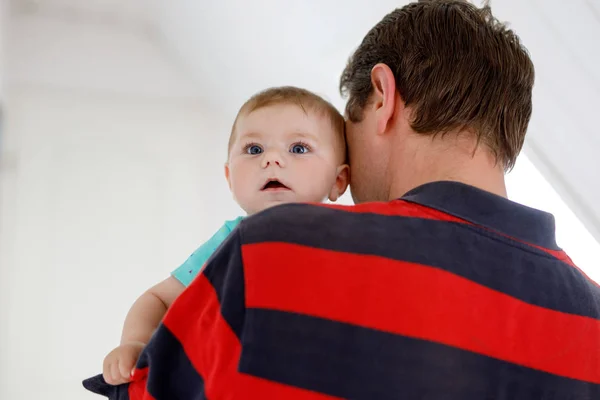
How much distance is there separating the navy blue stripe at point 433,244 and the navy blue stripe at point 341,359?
0.28 ft

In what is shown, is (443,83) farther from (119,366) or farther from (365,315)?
(119,366)

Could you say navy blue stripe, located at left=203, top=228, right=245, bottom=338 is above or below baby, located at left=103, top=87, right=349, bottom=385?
below

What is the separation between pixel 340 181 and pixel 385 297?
24.2 inches

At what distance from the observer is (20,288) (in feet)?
11.6

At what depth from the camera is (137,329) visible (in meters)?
1.20

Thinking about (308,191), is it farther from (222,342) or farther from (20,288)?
(20,288)

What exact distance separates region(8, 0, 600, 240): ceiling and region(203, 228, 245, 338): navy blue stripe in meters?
1.09

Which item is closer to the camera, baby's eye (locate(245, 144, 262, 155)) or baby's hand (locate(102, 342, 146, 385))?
baby's hand (locate(102, 342, 146, 385))

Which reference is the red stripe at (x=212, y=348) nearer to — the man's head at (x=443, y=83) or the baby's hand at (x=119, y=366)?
the baby's hand at (x=119, y=366)

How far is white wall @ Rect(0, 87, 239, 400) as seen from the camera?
350cm

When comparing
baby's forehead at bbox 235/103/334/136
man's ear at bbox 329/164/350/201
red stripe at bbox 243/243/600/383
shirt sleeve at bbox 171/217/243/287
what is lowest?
red stripe at bbox 243/243/600/383

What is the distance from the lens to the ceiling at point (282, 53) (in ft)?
5.38

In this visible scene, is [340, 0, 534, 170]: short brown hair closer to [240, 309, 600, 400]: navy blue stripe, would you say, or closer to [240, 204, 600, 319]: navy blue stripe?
[240, 204, 600, 319]: navy blue stripe

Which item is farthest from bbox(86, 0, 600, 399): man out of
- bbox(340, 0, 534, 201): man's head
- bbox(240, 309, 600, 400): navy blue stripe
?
bbox(340, 0, 534, 201): man's head
